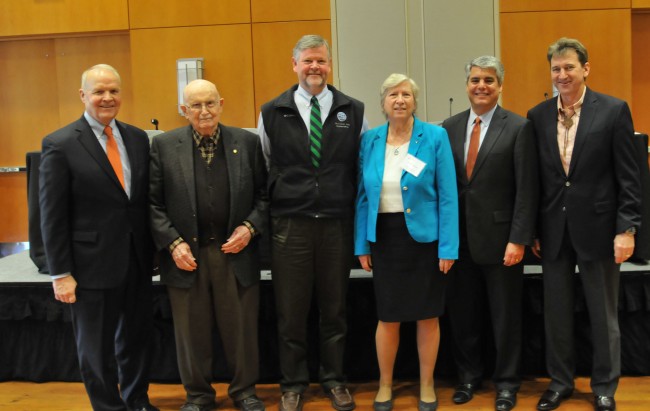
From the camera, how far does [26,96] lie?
6766 millimetres

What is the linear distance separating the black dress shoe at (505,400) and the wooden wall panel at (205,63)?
13.3ft

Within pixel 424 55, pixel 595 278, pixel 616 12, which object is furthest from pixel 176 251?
pixel 616 12

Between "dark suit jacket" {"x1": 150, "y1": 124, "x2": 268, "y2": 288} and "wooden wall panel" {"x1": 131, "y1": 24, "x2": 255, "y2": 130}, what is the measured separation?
3548 mm

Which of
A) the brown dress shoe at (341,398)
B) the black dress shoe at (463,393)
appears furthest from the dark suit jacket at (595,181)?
the brown dress shoe at (341,398)

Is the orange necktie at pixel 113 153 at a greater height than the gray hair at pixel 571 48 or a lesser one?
lesser

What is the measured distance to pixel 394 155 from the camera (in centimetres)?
270

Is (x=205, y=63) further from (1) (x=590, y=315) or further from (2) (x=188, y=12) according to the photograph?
(1) (x=590, y=315)

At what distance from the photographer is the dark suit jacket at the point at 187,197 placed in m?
2.67

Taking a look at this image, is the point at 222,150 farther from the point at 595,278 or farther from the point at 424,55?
the point at 424,55

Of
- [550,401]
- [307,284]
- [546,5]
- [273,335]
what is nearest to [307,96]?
[307,284]

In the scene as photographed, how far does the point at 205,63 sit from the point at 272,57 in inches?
25.8

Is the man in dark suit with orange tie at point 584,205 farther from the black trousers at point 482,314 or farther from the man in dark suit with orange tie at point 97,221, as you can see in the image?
the man in dark suit with orange tie at point 97,221

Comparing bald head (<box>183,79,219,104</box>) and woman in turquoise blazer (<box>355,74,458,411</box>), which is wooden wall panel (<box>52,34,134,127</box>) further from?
woman in turquoise blazer (<box>355,74,458,411</box>)

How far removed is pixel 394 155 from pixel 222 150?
2.38 feet
